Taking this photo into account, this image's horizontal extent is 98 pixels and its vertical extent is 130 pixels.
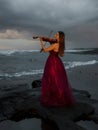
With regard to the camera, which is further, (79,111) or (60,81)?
(60,81)

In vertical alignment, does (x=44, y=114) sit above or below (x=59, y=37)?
below

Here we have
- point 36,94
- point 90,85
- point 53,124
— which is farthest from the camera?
point 90,85

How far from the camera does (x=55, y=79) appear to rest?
28.9ft

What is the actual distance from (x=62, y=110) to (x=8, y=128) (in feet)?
5.21

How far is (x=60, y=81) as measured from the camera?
8852 mm

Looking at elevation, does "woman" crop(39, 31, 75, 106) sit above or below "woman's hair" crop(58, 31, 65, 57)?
below

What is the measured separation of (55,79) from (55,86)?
21 centimetres

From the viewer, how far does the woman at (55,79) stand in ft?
28.7

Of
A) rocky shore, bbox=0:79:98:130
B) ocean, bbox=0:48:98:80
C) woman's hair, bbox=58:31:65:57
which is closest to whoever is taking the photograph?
rocky shore, bbox=0:79:98:130

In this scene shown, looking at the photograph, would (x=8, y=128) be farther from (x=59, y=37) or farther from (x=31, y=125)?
(x=59, y=37)

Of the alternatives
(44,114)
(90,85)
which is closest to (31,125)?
(44,114)

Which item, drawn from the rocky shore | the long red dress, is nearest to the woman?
the long red dress

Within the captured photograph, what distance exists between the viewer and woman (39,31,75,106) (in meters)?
8.73

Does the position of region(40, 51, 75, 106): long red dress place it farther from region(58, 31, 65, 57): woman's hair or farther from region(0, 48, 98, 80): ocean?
region(0, 48, 98, 80): ocean
